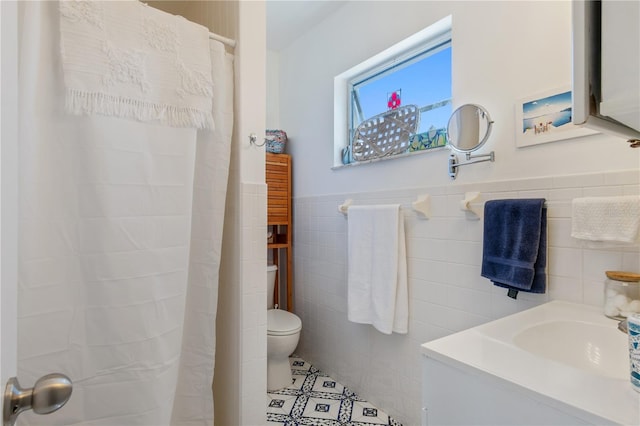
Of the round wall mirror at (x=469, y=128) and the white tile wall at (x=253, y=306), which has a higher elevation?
the round wall mirror at (x=469, y=128)

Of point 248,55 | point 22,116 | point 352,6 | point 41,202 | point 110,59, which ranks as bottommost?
point 41,202

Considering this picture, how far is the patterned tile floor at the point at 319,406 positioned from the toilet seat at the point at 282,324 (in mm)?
400

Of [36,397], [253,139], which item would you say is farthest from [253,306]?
[36,397]

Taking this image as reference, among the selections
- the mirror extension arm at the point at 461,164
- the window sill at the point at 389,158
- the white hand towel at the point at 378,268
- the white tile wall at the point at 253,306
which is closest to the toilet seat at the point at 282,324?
the white hand towel at the point at 378,268

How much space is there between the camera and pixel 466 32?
5.21 ft

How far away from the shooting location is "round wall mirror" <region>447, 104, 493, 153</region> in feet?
4.86

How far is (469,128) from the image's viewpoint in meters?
1.53

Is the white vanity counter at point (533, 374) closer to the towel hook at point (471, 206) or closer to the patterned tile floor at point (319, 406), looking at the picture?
the towel hook at point (471, 206)

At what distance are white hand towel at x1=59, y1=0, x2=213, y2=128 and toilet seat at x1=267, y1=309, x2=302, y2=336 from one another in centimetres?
135

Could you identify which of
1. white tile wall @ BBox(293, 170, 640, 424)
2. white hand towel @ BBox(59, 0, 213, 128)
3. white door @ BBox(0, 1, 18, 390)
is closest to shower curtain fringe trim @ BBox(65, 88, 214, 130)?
white hand towel @ BBox(59, 0, 213, 128)

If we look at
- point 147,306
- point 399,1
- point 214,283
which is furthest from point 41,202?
point 399,1

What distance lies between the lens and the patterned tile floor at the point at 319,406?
1.91 m

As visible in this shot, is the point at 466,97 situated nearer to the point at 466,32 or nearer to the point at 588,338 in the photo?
the point at 466,32

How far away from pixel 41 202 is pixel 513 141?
1.70m
